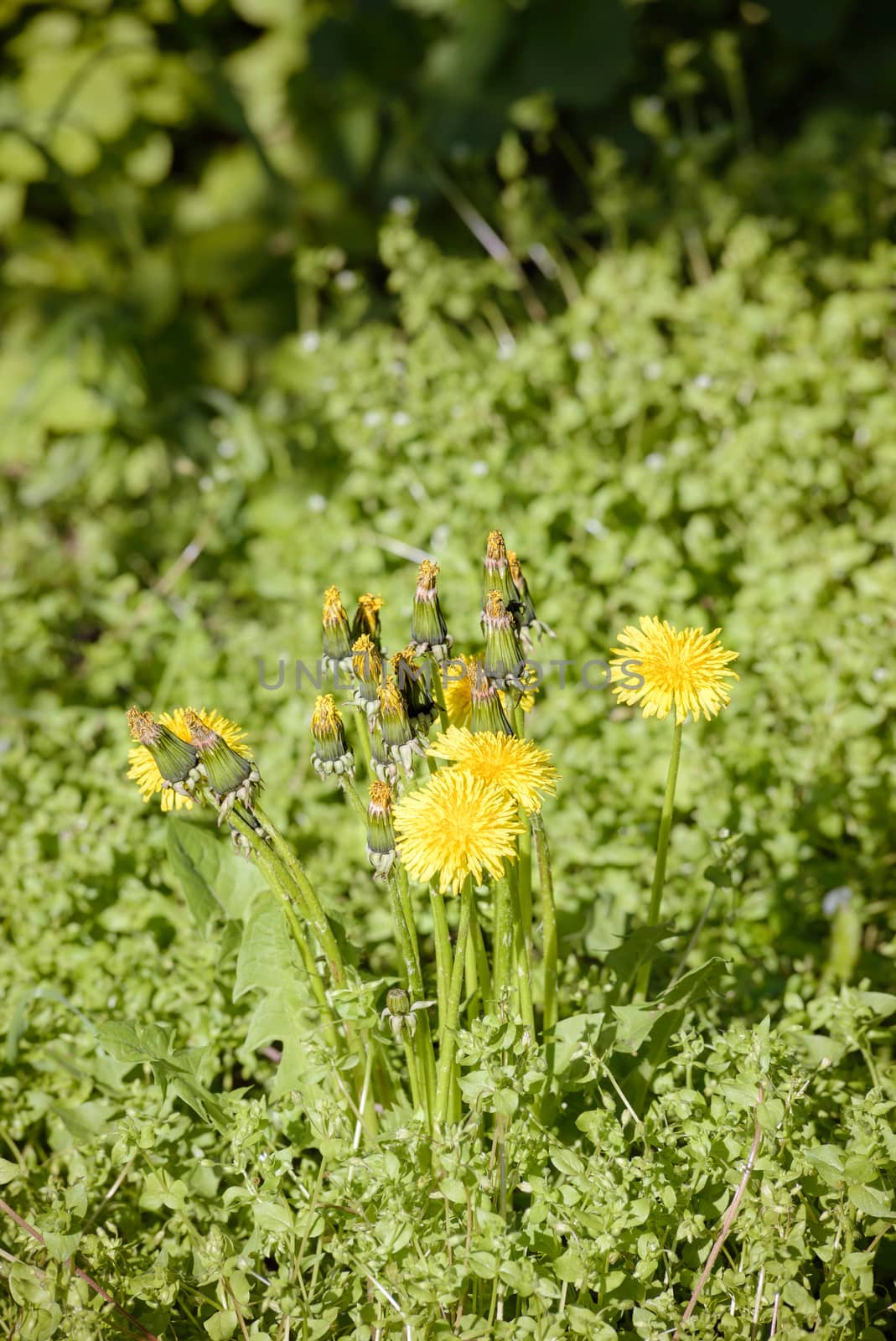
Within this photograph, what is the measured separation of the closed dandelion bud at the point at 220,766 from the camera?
126 cm

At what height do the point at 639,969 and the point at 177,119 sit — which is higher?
the point at 177,119

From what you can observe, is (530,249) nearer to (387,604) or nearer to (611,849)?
(387,604)

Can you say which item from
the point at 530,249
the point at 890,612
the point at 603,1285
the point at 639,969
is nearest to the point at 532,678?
the point at 639,969

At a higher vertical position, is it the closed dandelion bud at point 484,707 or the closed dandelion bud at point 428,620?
the closed dandelion bud at point 428,620

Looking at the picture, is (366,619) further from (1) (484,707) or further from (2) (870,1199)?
(2) (870,1199)

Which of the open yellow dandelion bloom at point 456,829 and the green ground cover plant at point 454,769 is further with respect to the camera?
the green ground cover plant at point 454,769

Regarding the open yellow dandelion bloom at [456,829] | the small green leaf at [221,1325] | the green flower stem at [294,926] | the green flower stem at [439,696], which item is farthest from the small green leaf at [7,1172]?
the green flower stem at [439,696]

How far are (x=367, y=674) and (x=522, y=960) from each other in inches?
17.8

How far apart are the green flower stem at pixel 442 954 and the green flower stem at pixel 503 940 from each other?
0.06 meters

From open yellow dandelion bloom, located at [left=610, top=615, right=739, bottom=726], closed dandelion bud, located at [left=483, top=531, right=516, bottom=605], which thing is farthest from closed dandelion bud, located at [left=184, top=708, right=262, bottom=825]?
open yellow dandelion bloom, located at [left=610, top=615, right=739, bottom=726]

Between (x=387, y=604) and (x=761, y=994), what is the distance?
1232 millimetres

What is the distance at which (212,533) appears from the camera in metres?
3.30

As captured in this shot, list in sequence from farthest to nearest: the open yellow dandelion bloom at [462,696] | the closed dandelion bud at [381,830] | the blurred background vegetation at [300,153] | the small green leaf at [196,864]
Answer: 1. the blurred background vegetation at [300,153]
2. the small green leaf at [196,864]
3. the open yellow dandelion bloom at [462,696]
4. the closed dandelion bud at [381,830]

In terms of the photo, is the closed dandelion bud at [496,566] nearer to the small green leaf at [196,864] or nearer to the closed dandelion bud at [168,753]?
the closed dandelion bud at [168,753]
